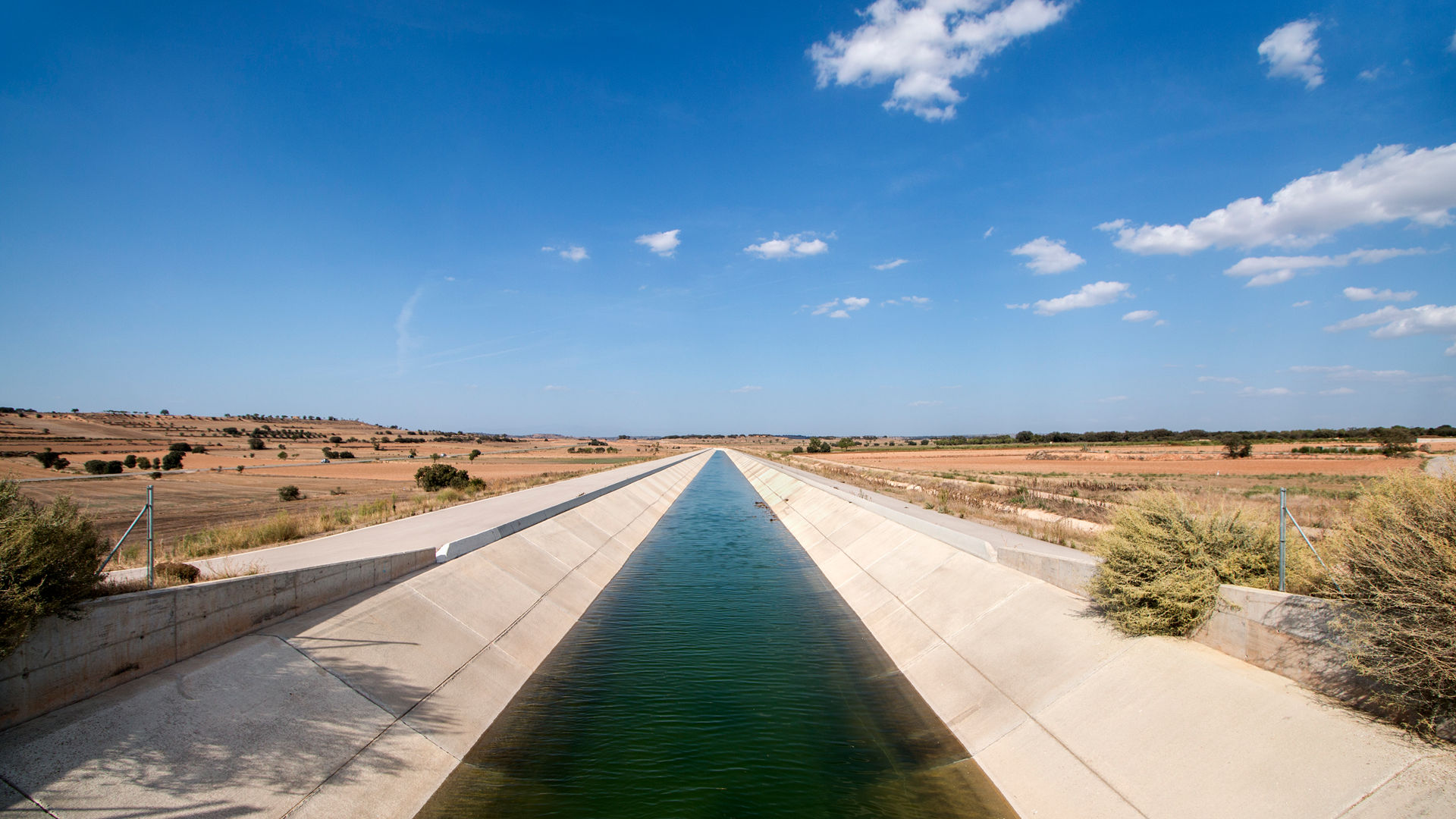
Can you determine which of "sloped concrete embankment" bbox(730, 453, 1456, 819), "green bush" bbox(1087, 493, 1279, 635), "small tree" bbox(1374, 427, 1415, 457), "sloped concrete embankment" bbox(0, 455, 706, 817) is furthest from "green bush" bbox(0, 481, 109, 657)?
"small tree" bbox(1374, 427, 1415, 457)

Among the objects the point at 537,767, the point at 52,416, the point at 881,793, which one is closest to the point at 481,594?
the point at 537,767

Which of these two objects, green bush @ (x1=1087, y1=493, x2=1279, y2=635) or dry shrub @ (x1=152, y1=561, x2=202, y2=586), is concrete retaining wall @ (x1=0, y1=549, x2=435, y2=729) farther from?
green bush @ (x1=1087, y1=493, x2=1279, y2=635)

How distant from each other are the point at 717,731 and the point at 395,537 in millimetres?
9139

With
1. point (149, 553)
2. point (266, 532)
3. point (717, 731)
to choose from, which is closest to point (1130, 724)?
point (717, 731)

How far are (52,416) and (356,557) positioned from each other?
93.8 meters

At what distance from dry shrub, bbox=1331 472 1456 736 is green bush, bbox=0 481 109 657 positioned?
11504 millimetres

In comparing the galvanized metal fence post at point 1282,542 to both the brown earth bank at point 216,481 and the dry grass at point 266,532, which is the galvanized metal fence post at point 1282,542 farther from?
the dry grass at point 266,532

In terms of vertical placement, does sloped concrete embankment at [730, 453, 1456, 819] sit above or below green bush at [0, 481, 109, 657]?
below

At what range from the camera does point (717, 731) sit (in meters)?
9.60

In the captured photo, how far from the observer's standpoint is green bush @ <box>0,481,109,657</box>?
18.3 ft

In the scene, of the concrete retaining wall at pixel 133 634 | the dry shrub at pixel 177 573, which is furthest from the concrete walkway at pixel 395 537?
the concrete retaining wall at pixel 133 634

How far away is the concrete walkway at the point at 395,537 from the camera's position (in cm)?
1081

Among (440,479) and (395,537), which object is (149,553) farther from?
(440,479)

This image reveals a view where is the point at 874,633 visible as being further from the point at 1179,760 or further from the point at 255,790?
the point at 255,790
